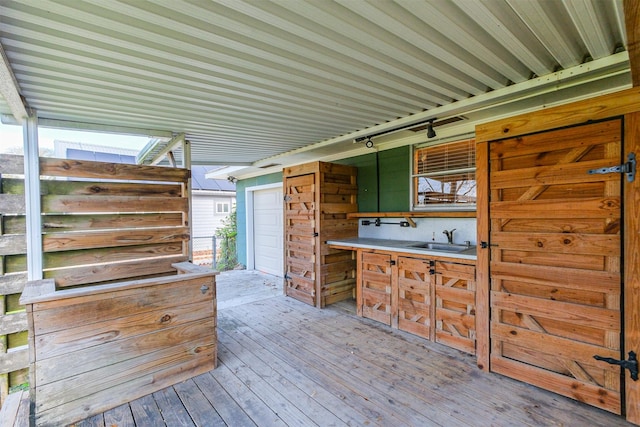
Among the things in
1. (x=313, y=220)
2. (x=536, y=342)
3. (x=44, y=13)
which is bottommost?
(x=536, y=342)

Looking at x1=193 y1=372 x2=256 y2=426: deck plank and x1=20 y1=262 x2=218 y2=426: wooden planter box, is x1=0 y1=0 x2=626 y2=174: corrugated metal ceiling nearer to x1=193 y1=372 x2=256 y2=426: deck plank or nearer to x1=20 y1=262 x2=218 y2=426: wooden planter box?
x1=20 y1=262 x2=218 y2=426: wooden planter box

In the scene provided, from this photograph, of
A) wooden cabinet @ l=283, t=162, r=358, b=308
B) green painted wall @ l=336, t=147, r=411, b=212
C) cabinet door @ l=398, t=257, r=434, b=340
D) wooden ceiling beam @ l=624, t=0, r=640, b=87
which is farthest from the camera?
wooden cabinet @ l=283, t=162, r=358, b=308

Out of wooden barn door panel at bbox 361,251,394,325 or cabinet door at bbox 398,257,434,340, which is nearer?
cabinet door at bbox 398,257,434,340

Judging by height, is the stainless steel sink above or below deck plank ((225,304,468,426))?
above

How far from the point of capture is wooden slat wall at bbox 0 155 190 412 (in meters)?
2.75

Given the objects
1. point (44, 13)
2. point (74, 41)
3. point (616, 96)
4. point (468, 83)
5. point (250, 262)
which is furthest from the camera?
point (250, 262)

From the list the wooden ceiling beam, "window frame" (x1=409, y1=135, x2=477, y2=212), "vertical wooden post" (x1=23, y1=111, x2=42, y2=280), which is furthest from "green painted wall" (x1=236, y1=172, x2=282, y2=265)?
the wooden ceiling beam

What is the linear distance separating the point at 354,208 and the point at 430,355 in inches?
98.7

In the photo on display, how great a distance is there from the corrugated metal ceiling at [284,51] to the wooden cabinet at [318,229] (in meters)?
1.47

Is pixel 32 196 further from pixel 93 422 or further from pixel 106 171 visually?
pixel 93 422

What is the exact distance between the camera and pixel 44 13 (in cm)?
148

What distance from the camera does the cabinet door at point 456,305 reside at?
9.18 ft

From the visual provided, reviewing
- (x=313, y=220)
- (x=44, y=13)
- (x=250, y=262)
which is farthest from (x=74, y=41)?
(x=250, y=262)

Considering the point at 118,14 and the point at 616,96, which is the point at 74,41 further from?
the point at 616,96
